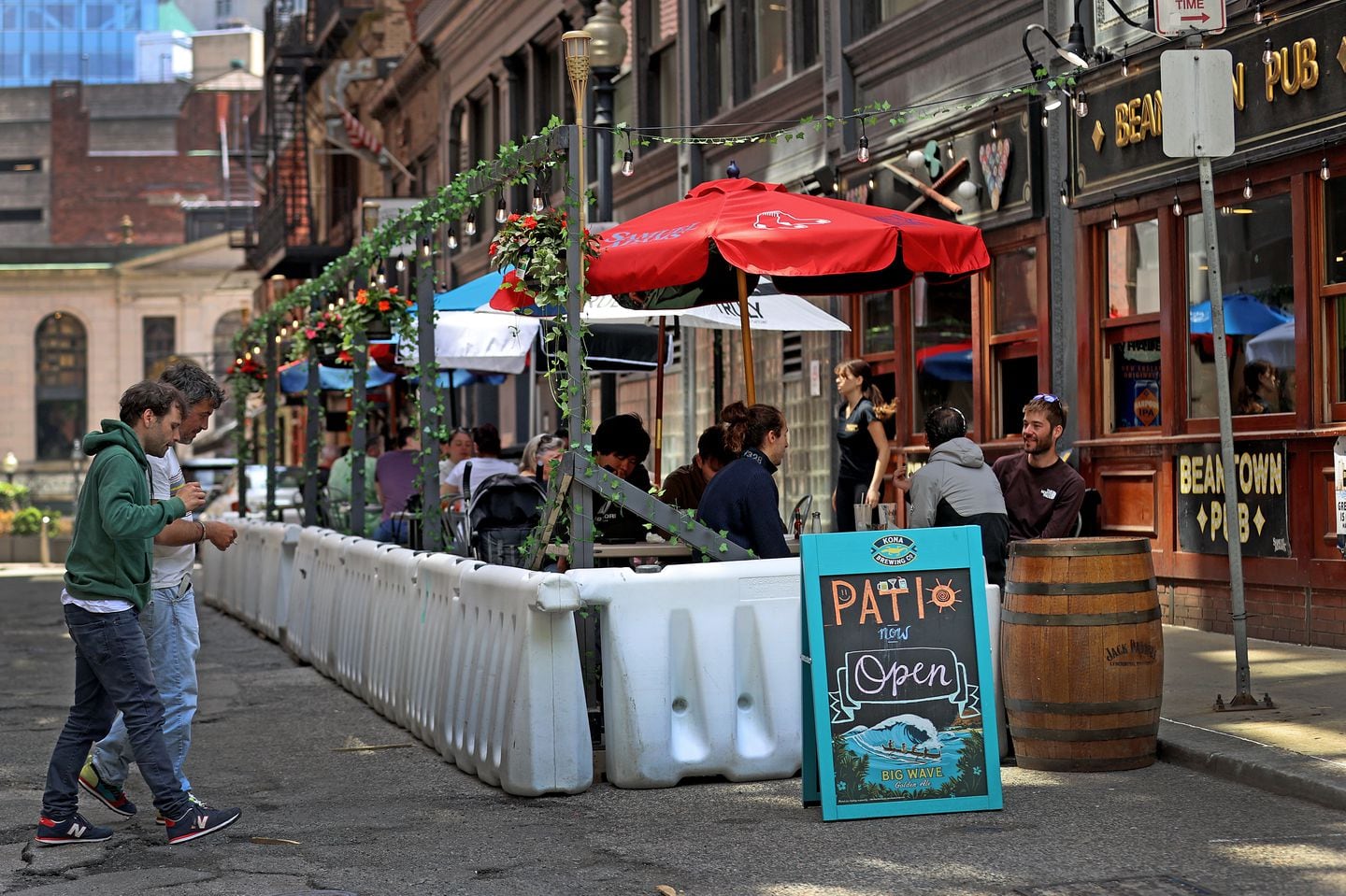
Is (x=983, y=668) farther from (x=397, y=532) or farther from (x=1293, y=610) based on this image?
(x=397, y=532)

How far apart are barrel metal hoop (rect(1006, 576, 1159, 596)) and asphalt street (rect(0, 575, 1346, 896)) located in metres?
0.78

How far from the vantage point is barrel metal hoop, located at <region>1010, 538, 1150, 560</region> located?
7945 millimetres

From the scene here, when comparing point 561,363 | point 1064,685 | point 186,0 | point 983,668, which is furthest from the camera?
point 186,0

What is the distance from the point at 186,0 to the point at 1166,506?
12911cm

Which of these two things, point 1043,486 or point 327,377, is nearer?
point 1043,486

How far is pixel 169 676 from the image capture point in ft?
25.5

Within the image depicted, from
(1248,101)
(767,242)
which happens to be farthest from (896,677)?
(1248,101)

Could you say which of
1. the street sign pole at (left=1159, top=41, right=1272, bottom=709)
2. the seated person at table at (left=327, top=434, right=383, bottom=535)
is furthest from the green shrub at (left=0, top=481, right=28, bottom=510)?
the street sign pole at (left=1159, top=41, right=1272, bottom=709)

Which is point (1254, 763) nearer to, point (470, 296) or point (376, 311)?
point (376, 311)

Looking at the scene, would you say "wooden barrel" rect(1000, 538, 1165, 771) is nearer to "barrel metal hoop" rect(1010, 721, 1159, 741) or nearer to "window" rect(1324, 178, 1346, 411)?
"barrel metal hoop" rect(1010, 721, 1159, 741)

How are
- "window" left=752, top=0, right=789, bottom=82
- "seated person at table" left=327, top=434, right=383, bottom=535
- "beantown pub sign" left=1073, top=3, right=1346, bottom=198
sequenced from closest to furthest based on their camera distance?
"beantown pub sign" left=1073, top=3, right=1346, bottom=198
"seated person at table" left=327, top=434, right=383, bottom=535
"window" left=752, top=0, right=789, bottom=82

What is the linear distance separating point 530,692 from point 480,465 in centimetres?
604

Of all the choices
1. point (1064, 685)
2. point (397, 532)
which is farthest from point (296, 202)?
point (1064, 685)

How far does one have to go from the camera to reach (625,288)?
9742mm
